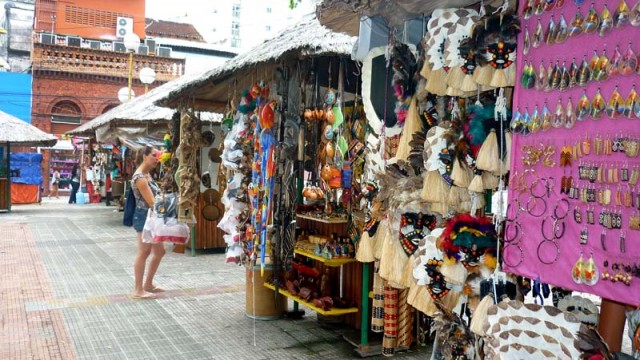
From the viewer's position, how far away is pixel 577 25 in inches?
86.3

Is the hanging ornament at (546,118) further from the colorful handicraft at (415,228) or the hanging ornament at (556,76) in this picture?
the colorful handicraft at (415,228)

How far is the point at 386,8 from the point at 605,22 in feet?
3.62

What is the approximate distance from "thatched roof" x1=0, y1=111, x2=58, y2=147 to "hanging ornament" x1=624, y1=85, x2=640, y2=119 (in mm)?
15989

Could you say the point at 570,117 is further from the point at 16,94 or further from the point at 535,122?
the point at 16,94

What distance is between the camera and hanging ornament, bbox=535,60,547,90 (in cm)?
232

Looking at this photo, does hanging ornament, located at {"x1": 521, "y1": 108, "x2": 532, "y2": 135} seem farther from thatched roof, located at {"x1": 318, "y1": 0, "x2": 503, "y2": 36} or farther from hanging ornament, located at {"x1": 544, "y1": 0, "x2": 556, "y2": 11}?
thatched roof, located at {"x1": 318, "y1": 0, "x2": 503, "y2": 36}

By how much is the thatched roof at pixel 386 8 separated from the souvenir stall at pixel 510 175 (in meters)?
0.02

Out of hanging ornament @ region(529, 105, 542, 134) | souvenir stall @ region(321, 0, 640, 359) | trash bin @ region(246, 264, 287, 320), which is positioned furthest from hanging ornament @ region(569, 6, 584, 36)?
trash bin @ region(246, 264, 287, 320)

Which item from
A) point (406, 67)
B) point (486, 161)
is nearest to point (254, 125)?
point (406, 67)

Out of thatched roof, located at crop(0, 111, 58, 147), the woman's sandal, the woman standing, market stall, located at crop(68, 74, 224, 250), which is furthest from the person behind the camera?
thatched roof, located at crop(0, 111, 58, 147)

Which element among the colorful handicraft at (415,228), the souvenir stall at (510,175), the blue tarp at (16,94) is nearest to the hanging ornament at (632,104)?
the souvenir stall at (510,175)

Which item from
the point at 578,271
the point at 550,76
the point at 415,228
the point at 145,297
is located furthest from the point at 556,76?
the point at 145,297

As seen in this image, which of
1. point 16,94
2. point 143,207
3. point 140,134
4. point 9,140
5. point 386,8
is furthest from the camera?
point 16,94

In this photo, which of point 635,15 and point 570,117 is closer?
point 635,15
